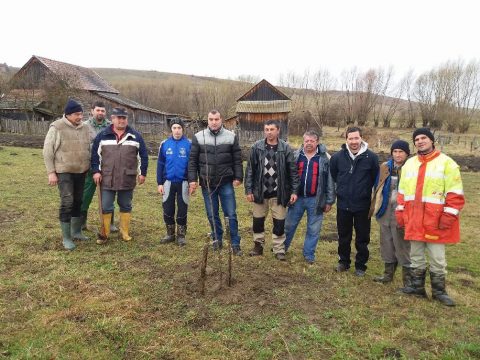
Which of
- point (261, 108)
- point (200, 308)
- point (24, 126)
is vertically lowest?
point (200, 308)

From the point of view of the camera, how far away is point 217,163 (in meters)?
5.77

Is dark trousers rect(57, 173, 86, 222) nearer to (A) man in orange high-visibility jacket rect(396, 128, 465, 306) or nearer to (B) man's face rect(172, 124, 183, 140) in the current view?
(B) man's face rect(172, 124, 183, 140)

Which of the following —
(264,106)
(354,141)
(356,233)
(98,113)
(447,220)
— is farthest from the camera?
(264,106)

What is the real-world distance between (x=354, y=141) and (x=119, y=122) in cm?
362

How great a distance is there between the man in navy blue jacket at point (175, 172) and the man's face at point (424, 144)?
3.45m

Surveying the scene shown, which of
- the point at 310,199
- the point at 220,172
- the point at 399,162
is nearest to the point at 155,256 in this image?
the point at 220,172

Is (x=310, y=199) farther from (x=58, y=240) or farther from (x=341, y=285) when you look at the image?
(x=58, y=240)

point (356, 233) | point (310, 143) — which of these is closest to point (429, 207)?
point (356, 233)

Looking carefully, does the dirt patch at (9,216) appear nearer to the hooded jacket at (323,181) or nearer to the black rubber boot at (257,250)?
the black rubber boot at (257,250)

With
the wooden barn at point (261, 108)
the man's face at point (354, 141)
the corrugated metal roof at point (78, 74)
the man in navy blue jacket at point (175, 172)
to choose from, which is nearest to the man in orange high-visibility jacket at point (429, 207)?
the man's face at point (354, 141)

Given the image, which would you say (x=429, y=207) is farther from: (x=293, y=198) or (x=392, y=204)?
(x=293, y=198)

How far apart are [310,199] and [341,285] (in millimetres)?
1391

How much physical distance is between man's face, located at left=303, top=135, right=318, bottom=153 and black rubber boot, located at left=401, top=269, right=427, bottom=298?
2161 millimetres

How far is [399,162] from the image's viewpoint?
5070 millimetres
